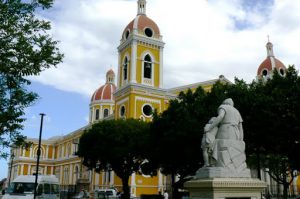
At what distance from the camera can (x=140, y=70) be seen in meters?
44.8

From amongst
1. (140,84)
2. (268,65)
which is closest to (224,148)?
(140,84)

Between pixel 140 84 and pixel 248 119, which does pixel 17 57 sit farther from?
pixel 140 84

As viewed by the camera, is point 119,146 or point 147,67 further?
point 147,67

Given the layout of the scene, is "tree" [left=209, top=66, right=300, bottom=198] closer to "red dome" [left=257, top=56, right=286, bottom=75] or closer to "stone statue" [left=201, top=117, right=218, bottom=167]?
"stone statue" [left=201, top=117, right=218, bottom=167]

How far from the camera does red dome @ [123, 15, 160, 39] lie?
45688 mm

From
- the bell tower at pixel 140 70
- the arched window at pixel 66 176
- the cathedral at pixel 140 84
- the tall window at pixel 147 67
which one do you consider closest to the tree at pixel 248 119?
the cathedral at pixel 140 84

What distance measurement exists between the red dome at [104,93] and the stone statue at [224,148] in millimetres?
65936

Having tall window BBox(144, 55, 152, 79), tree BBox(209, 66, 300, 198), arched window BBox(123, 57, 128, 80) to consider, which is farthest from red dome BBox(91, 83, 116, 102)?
tree BBox(209, 66, 300, 198)

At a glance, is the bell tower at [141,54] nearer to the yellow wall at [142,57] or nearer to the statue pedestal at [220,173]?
the yellow wall at [142,57]

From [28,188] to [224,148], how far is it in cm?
1801

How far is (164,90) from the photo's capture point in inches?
1796

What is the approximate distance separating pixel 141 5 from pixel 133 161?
26.2 meters

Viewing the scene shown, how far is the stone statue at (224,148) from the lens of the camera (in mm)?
8734

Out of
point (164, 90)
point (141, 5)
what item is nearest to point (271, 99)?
point (164, 90)
